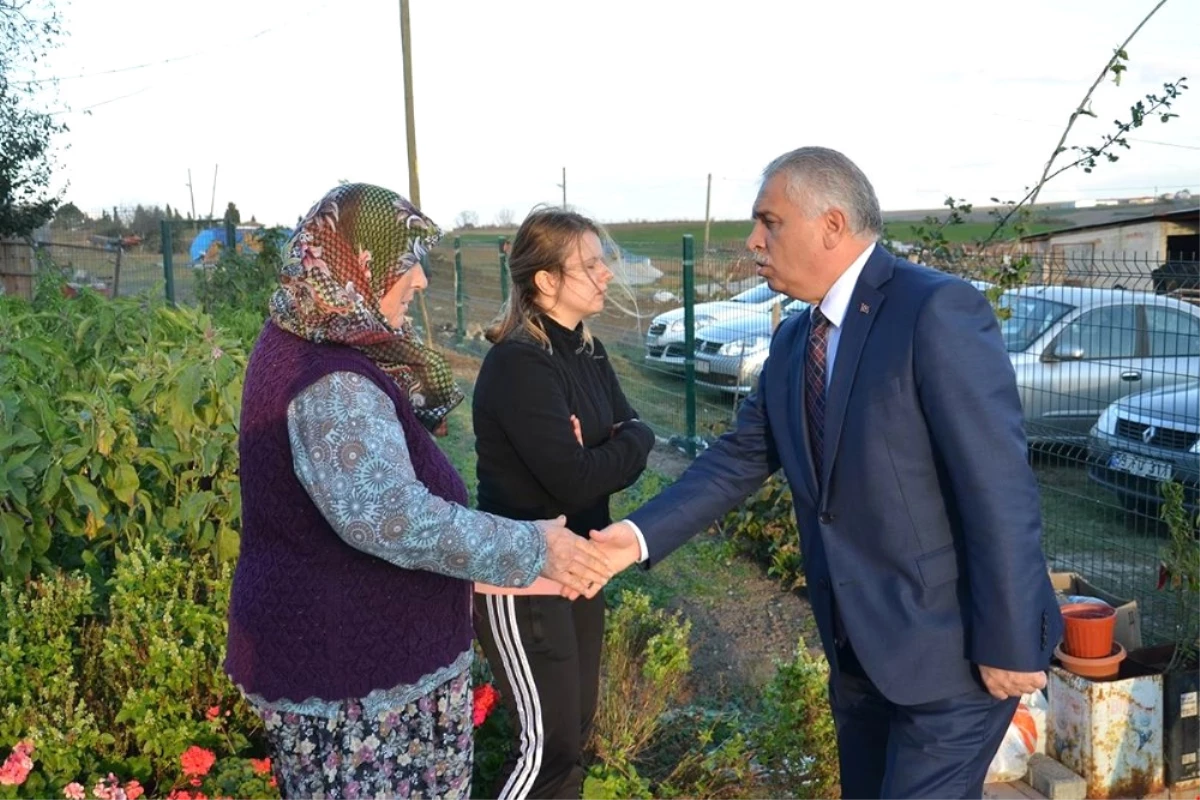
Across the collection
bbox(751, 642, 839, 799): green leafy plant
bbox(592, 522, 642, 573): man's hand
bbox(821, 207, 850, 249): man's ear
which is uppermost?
bbox(821, 207, 850, 249): man's ear

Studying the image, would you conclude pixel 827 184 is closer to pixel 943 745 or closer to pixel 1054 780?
pixel 943 745

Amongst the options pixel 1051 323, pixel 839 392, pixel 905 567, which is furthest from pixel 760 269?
pixel 1051 323

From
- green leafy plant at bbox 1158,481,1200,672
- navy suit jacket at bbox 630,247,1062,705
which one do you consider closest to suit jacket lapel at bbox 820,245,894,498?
navy suit jacket at bbox 630,247,1062,705

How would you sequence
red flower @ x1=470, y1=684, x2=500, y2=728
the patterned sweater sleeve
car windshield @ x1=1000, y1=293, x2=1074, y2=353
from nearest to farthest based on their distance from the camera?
the patterned sweater sleeve < red flower @ x1=470, y1=684, x2=500, y2=728 < car windshield @ x1=1000, y1=293, x2=1074, y2=353

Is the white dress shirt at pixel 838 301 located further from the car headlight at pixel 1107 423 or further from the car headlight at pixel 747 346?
the car headlight at pixel 747 346

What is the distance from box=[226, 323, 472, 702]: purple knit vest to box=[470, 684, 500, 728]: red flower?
3.53ft

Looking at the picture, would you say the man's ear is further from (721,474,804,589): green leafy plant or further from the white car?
the white car

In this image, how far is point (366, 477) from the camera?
224 centimetres

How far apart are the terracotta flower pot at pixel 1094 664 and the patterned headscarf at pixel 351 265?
112 inches

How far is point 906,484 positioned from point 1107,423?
418cm

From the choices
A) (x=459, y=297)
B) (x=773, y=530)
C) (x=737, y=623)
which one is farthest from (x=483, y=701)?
(x=459, y=297)

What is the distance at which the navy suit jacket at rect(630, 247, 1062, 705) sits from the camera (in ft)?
7.91

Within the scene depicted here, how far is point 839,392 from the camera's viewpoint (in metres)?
2.59

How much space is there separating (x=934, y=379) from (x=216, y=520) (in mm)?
2948
